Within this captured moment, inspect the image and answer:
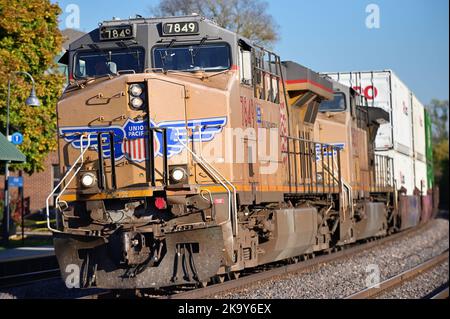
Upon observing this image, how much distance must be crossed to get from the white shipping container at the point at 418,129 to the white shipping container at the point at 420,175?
0.98 feet

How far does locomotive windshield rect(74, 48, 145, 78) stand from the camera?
1066cm

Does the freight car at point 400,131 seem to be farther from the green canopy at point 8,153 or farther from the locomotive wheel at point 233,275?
the green canopy at point 8,153

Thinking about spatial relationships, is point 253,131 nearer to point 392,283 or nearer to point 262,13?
point 262,13

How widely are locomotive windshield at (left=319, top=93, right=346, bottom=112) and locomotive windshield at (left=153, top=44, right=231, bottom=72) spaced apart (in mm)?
8358

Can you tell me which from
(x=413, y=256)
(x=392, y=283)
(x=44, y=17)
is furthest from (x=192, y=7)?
(x=44, y=17)

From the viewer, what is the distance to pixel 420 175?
33.0 metres

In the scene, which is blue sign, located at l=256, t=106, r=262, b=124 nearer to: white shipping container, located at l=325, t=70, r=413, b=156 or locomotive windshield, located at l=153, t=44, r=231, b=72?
locomotive windshield, located at l=153, t=44, r=231, b=72

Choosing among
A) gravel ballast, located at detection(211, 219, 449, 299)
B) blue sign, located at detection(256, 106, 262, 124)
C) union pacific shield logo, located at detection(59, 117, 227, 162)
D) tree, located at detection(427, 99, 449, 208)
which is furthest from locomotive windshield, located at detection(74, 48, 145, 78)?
tree, located at detection(427, 99, 449, 208)

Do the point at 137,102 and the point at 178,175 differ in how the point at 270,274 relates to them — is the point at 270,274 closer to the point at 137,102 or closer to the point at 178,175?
the point at 178,175

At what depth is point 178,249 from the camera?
9.97 metres

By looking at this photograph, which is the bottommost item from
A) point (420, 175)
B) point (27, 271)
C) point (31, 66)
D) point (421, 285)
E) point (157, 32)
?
point (421, 285)

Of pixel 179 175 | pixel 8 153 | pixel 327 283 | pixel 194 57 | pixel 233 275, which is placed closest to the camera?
pixel 179 175

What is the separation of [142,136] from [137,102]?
20.7 inches

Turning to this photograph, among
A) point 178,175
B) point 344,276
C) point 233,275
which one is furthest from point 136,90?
point 344,276
